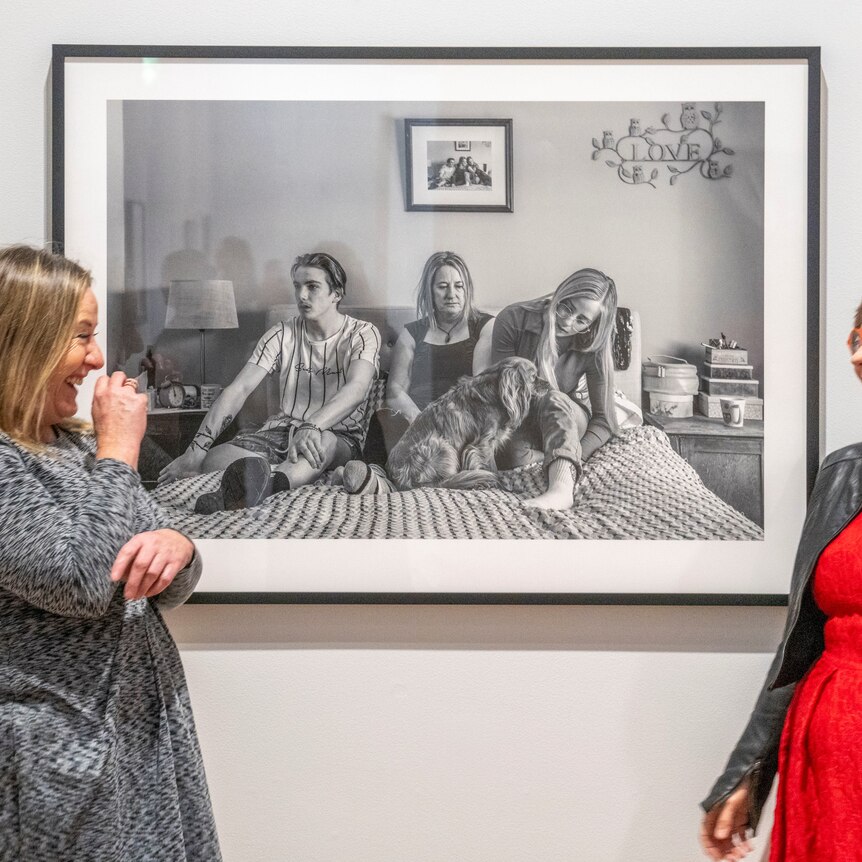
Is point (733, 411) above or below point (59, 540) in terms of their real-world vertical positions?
above

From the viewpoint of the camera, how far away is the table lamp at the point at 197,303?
136 cm

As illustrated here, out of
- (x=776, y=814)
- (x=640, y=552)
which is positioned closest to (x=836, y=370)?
(x=640, y=552)

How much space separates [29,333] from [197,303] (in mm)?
398

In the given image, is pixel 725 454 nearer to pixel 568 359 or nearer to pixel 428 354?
pixel 568 359

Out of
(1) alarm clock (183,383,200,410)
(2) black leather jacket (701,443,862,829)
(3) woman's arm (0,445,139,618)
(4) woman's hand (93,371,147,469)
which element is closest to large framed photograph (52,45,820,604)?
(1) alarm clock (183,383,200,410)

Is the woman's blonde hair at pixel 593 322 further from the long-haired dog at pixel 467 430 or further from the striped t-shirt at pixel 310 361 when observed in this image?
the striped t-shirt at pixel 310 361

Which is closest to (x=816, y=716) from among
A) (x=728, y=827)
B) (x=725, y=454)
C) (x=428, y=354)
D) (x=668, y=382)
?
(x=728, y=827)

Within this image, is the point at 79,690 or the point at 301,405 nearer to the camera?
the point at 79,690

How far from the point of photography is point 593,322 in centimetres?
136

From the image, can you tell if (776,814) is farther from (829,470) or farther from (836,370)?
(836,370)

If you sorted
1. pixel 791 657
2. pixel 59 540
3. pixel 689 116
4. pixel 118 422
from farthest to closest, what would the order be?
pixel 689 116
pixel 791 657
pixel 118 422
pixel 59 540

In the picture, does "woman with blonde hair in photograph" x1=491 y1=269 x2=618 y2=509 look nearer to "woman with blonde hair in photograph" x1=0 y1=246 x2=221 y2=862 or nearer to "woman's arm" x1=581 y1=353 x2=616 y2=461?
"woman's arm" x1=581 y1=353 x2=616 y2=461

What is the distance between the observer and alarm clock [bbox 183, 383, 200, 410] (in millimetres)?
1363

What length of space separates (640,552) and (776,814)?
1.34ft
